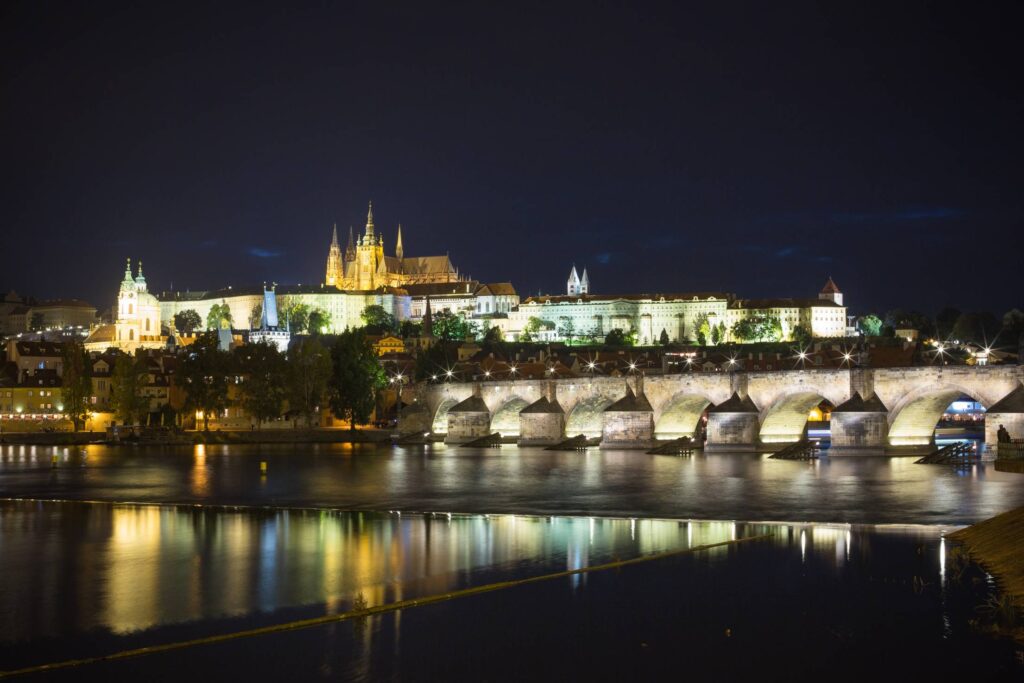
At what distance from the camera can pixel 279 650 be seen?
45.6 ft

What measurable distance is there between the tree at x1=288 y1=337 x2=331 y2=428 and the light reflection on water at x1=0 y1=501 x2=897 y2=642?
40572mm

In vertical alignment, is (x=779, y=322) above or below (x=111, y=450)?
above

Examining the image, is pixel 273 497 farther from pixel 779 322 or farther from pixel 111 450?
pixel 779 322

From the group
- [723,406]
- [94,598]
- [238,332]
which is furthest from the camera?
[238,332]

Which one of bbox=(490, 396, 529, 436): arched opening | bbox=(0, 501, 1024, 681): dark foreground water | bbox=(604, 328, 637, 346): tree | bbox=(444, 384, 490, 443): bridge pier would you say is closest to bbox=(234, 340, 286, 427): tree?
bbox=(444, 384, 490, 443): bridge pier

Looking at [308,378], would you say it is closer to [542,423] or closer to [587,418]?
[542,423]

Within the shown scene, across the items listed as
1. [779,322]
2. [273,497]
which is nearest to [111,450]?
[273,497]

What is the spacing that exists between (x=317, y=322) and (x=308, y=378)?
99.5 meters

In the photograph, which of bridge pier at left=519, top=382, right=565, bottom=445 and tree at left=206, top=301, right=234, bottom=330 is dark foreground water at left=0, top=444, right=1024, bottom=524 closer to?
bridge pier at left=519, top=382, right=565, bottom=445

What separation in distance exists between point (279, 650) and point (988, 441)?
32569 millimetres

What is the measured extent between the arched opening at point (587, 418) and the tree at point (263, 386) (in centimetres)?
1920

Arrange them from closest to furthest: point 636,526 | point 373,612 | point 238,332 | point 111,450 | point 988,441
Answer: point 373,612 < point 636,526 < point 988,441 < point 111,450 < point 238,332

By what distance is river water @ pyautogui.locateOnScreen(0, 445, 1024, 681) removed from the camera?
13.4 meters

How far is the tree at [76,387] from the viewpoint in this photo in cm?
6725
